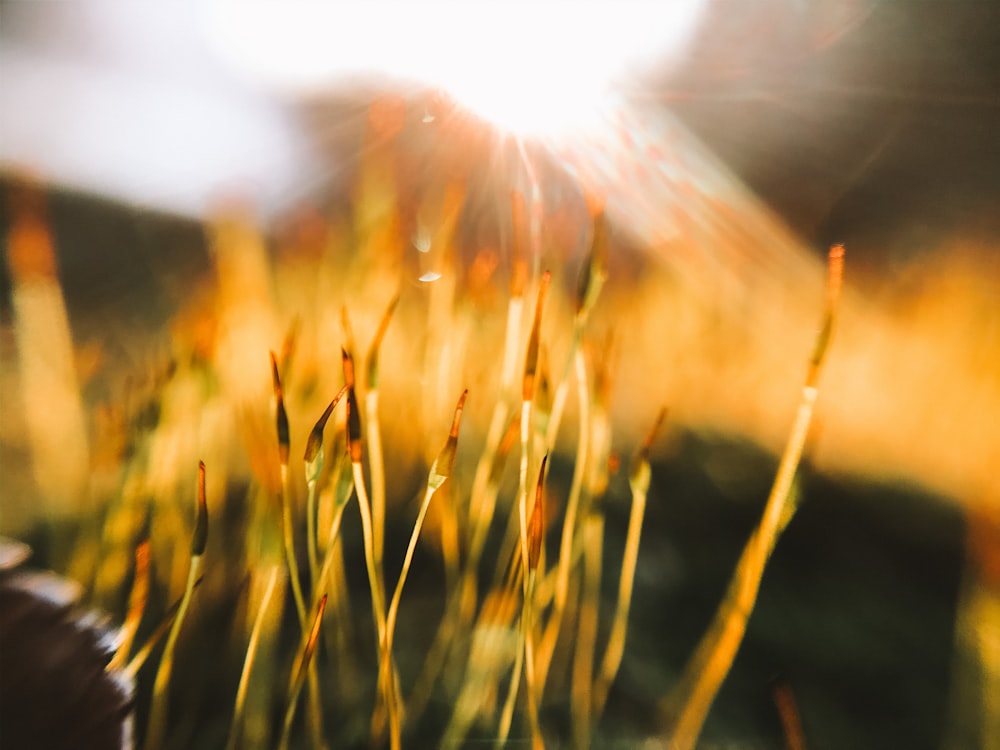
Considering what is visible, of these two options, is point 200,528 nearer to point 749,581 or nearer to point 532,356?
point 532,356

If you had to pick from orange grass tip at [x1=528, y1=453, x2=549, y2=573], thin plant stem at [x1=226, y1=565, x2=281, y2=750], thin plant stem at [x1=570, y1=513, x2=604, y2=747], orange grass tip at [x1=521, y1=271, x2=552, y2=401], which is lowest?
thin plant stem at [x1=570, y1=513, x2=604, y2=747]

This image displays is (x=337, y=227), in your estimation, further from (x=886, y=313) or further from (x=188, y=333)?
(x=886, y=313)

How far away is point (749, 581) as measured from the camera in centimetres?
42

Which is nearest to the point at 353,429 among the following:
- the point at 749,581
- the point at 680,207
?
the point at 749,581

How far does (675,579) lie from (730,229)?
105cm

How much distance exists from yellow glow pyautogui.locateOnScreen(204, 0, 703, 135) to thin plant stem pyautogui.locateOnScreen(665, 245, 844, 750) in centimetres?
72

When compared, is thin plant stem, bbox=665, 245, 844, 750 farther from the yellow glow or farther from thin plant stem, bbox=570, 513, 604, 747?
the yellow glow

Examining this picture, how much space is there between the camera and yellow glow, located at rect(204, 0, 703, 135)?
0.98m

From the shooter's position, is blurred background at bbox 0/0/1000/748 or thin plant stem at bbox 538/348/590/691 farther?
blurred background at bbox 0/0/1000/748

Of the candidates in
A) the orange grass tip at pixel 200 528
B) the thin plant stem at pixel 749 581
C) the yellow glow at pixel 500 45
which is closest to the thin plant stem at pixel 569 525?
the thin plant stem at pixel 749 581

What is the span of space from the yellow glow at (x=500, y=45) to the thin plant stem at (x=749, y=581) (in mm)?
721

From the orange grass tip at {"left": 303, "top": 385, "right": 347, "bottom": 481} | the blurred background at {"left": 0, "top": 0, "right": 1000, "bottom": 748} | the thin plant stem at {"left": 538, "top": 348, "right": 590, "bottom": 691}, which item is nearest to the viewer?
the orange grass tip at {"left": 303, "top": 385, "right": 347, "bottom": 481}

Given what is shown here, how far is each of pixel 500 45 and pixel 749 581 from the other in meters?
0.96

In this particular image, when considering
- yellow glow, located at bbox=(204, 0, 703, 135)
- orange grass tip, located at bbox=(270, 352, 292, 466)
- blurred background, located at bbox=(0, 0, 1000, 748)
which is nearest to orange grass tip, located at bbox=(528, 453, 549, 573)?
orange grass tip, located at bbox=(270, 352, 292, 466)
